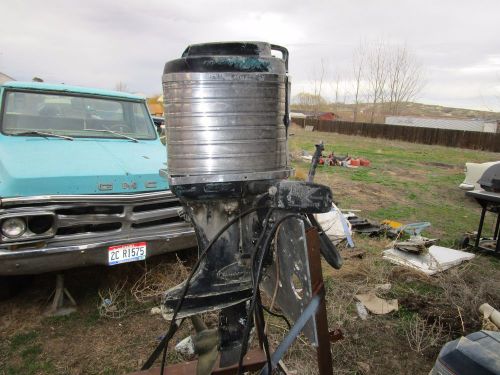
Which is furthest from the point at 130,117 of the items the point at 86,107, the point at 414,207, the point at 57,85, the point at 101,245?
the point at 414,207

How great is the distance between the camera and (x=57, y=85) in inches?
172

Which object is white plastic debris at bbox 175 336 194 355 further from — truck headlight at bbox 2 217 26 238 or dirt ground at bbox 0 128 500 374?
truck headlight at bbox 2 217 26 238

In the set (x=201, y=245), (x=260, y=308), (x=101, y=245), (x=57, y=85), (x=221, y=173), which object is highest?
(x=57, y=85)

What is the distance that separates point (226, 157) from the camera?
5.44ft

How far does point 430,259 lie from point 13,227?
4.10 meters

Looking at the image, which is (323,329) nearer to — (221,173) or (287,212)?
(287,212)

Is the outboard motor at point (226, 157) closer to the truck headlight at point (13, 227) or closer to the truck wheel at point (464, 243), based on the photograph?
the truck headlight at point (13, 227)

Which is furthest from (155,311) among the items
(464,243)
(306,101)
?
(306,101)

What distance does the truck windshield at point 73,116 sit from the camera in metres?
3.94

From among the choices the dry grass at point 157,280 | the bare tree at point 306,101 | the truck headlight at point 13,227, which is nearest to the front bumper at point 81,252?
the truck headlight at point 13,227

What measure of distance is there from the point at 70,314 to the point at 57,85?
2.51 metres

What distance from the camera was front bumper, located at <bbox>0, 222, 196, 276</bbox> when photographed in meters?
2.80

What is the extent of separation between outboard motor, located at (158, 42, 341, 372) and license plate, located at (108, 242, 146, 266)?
162 centimetres

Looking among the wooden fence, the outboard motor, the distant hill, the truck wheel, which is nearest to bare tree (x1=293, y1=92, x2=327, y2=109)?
the distant hill
